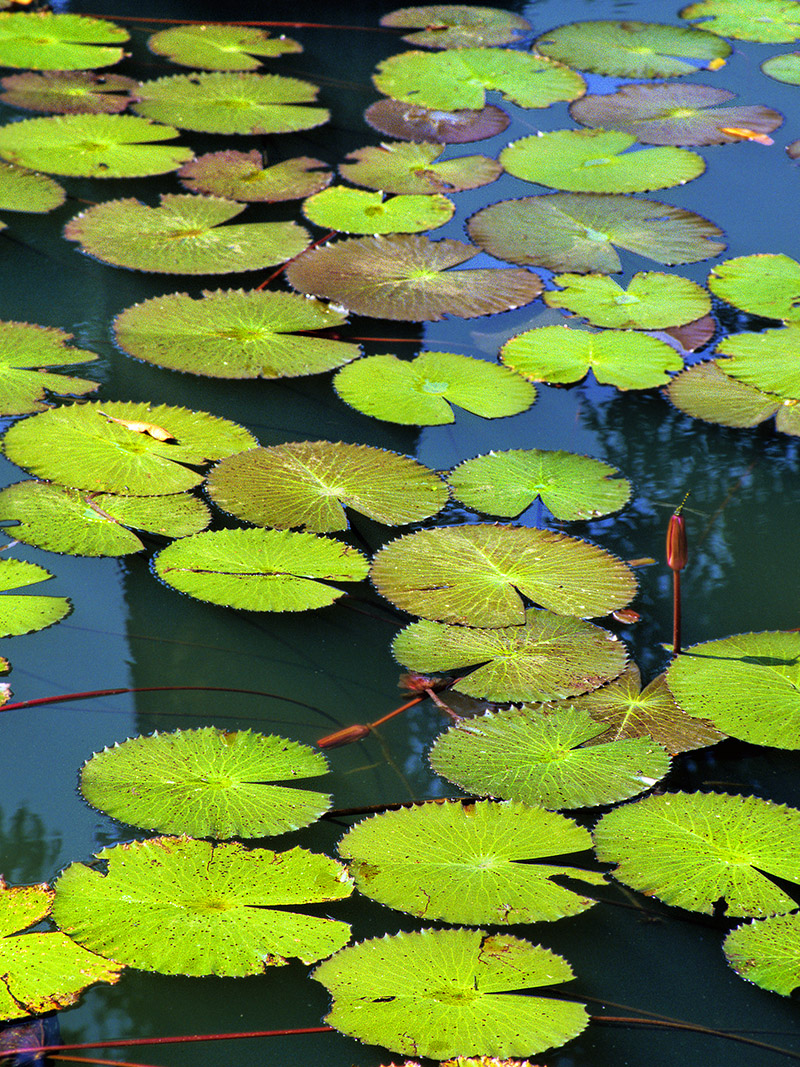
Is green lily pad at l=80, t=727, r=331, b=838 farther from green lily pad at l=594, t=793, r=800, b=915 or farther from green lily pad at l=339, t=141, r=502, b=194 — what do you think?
green lily pad at l=339, t=141, r=502, b=194

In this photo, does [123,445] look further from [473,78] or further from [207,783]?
[473,78]

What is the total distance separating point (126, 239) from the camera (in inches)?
101

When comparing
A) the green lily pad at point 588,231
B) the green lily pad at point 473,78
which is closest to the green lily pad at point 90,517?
the green lily pad at point 588,231

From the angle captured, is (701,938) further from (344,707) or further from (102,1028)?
(102,1028)

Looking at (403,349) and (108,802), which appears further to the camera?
(403,349)

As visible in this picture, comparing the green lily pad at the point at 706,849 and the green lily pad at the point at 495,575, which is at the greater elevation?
the green lily pad at the point at 495,575

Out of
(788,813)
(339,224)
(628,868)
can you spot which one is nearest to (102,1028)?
(628,868)

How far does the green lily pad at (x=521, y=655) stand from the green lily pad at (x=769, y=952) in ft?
1.30

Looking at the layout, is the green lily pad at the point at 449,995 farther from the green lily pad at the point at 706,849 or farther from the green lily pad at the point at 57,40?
the green lily pad at the point at 57,40

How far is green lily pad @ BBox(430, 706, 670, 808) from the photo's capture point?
1.29 metres

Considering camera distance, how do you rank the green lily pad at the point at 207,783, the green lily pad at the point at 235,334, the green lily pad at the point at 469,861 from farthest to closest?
the green lily pad at the point at 235,334 → the green lily pad at the point at 207,783 → the green lily pad at the point at 469,861

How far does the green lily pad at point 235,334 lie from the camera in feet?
7.04

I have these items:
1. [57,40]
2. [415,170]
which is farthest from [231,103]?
[57,40]

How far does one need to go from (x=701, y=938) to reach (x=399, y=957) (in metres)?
0.36
